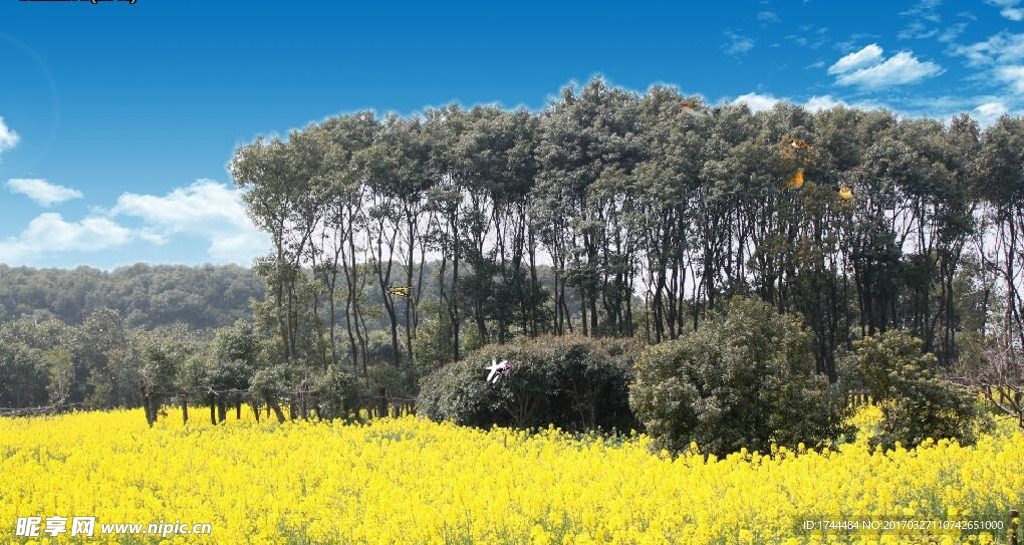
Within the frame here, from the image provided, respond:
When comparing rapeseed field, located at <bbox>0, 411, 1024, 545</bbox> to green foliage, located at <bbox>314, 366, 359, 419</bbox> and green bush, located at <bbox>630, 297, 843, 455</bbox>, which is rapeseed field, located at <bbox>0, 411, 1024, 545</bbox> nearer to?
green bush, located at <bbox>630, 297, 843, 455</bbox>

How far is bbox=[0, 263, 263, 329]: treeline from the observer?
280 ft

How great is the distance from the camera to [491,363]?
23.6 meters

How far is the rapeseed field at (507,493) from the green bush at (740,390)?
2.37 feet

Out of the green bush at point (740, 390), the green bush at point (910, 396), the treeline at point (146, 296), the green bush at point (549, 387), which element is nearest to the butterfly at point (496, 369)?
the green bush at point (549, 387)

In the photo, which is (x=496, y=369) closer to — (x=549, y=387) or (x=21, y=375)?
(x=549, y=387)

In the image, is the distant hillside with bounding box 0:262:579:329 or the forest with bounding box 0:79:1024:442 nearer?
→ the forest with bounding box 0:79:1024:442

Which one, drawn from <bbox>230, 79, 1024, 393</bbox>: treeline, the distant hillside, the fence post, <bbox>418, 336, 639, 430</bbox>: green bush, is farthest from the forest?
the distant hillside

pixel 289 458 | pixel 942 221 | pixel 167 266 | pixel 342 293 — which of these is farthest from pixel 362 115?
pixel 167 266

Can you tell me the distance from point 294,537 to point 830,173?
31.4 metres

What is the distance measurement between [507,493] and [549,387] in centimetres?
1329

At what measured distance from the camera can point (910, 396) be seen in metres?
14.6

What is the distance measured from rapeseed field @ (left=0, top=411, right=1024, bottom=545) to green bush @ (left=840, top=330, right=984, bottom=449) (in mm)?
549

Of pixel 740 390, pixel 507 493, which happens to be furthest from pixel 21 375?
pixel 507 493

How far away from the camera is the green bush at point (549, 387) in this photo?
2341 cm
